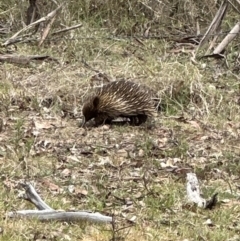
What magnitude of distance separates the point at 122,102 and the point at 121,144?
140 cm

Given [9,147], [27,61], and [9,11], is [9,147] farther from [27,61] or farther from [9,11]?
[9,11]

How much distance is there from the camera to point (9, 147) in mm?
6211

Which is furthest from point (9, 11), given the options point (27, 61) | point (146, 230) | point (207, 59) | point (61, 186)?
point (146, 230)

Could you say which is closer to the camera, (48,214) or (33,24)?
(48,214)

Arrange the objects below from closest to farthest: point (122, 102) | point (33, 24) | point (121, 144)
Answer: point (121, 144)
point (122, 102)
point (33, 24)

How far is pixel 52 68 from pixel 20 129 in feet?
7.81

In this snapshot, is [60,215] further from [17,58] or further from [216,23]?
[216,23]

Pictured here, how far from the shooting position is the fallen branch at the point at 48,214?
459 centimetres

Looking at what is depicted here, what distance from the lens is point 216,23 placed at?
977 cm

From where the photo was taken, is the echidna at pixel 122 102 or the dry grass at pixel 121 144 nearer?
the dry grass at pixel 121 144

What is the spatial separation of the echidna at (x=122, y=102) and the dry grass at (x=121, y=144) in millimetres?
221

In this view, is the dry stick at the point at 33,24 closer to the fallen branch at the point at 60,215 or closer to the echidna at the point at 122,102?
the echidna at the point at 122,102

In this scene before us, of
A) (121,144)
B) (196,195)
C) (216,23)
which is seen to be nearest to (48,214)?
(196,195)

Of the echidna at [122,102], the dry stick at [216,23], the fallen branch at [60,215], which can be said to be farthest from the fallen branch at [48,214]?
the dry stick at [216,23]
